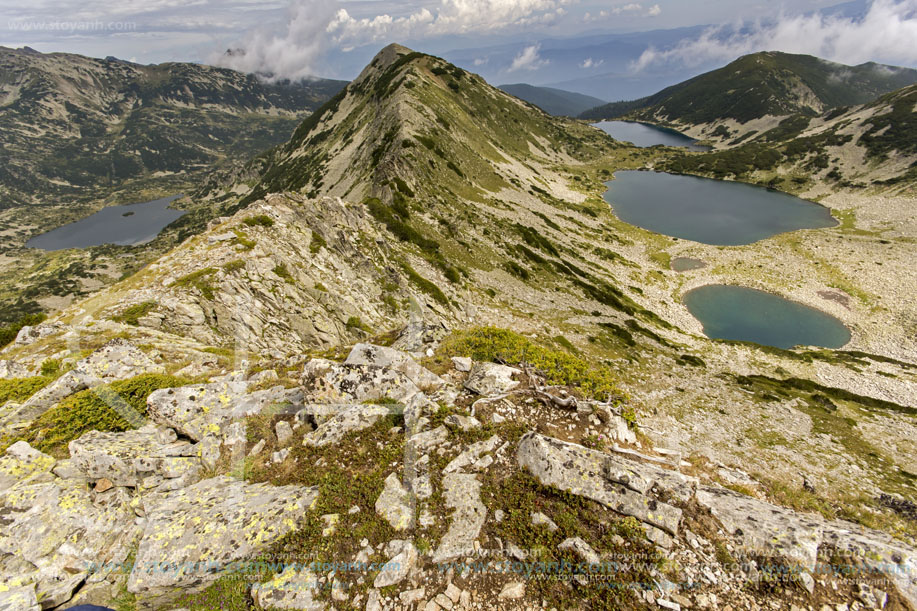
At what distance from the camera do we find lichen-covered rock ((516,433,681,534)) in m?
8.78

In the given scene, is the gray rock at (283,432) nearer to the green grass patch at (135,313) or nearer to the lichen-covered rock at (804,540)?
the lichen-covered rock at (804,540)

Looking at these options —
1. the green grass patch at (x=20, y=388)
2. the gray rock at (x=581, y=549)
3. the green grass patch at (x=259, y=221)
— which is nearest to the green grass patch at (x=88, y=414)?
the green grass patch at (x=20, y=388)

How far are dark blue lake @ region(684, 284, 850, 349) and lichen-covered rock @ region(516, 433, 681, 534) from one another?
69579 mm

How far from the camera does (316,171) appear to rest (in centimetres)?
11844

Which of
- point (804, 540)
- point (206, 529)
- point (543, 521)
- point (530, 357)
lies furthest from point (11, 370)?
point (804, 540)

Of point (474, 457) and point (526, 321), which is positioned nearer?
point (474, 457)

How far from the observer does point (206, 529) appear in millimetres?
8461

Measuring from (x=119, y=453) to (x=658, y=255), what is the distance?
347 feet

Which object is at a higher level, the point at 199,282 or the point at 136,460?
the point at 136,460

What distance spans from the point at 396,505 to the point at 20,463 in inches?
403

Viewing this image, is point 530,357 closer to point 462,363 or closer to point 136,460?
point 462,363

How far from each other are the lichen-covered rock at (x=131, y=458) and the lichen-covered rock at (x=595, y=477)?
9888 millimetres

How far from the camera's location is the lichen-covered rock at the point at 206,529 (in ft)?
25.2

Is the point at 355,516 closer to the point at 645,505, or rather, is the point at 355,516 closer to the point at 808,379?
the point at 645,505
